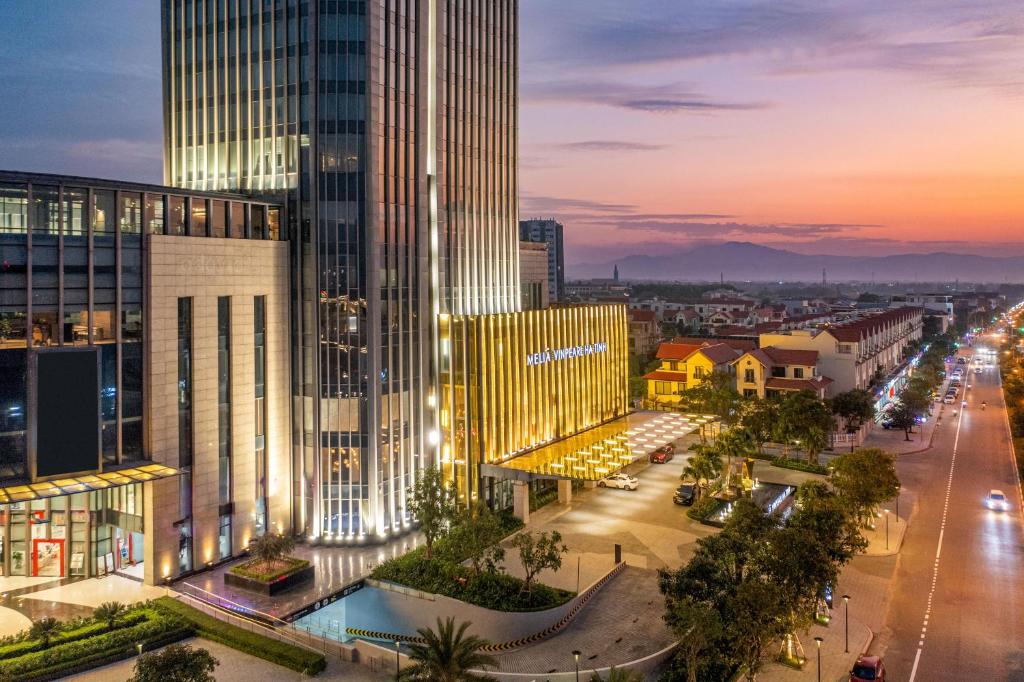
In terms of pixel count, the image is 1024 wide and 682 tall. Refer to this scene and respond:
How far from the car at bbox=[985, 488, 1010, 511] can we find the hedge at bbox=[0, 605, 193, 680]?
5833 cm

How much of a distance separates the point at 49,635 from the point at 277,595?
34.8 ft

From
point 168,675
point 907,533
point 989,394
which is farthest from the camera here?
point 989,394

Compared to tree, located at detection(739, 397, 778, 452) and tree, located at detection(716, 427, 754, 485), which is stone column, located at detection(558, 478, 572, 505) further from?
tree, located at detection(739, 397, 778, 452)

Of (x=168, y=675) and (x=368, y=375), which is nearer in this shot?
(x=168, y=675)

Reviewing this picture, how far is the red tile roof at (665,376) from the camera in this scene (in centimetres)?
9681

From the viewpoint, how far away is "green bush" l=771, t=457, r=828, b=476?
68625mm

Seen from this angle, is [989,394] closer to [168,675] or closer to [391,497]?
[391,497]

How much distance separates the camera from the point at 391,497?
50.4m

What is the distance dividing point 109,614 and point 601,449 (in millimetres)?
35068

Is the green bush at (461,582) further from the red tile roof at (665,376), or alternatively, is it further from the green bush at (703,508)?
the red tile roof at (665,376)

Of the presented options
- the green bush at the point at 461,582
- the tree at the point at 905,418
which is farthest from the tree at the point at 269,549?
the tree at the point at 905,418

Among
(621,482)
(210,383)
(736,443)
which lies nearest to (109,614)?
(210,383)

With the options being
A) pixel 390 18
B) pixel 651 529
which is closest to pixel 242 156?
pixel 390 18

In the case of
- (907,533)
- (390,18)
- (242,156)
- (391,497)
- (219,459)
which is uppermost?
(390,18)
